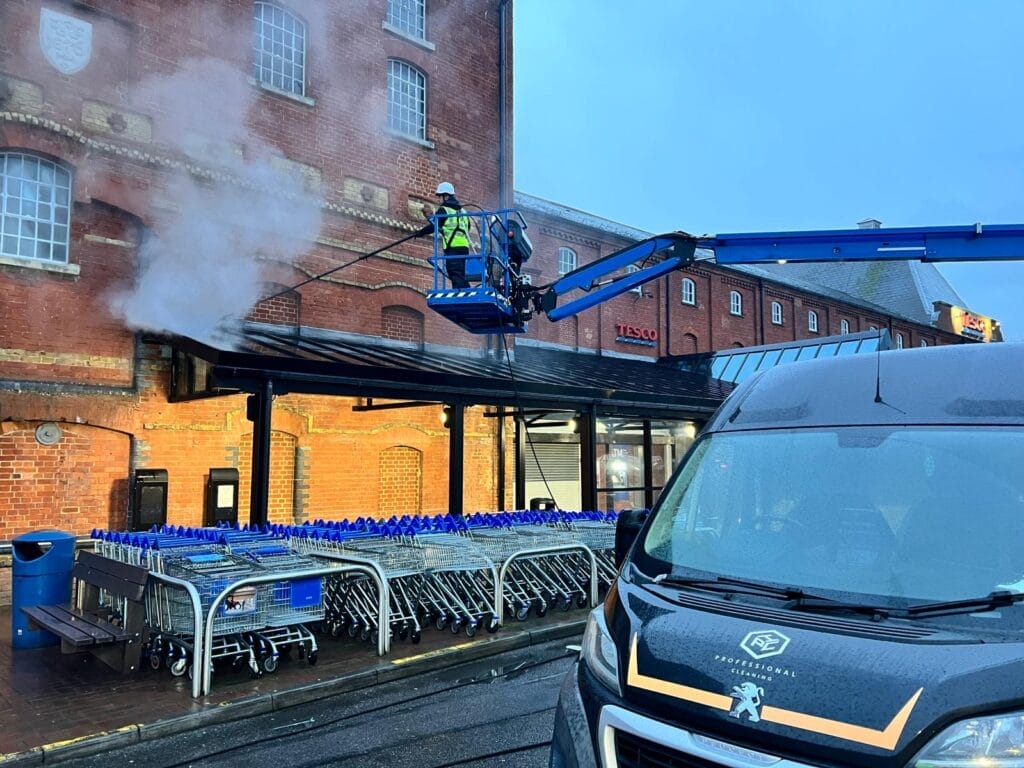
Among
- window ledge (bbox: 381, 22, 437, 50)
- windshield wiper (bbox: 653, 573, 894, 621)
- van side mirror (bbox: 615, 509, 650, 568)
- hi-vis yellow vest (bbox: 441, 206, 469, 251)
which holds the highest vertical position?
window ledge (bbox: 381, 22, 437, 50)

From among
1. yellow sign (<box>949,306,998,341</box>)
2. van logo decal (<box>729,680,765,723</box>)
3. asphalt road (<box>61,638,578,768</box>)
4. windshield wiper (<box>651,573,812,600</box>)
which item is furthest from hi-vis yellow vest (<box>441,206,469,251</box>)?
yellow sign (<box>949,306,998,341</box>)

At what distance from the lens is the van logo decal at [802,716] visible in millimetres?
2156

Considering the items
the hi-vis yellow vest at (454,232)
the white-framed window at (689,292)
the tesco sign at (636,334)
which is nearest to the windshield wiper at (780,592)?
the hi-vis yellow vest at (454,232)

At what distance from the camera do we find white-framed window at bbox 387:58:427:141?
50.8 feet

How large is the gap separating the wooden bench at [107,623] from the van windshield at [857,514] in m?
4.90

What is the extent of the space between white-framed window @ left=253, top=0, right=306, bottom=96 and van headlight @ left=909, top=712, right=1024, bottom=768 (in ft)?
45.0

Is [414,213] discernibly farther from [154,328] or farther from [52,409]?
[52,409]

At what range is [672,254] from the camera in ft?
36.8

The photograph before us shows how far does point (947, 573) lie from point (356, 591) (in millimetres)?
6252

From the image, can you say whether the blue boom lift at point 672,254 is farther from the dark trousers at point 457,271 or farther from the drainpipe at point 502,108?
the drainpipe at point 502,108

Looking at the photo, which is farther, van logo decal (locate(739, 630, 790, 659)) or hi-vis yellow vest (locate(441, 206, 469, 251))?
hi-vis yellow vest (locate(441, 206, 469, 251))

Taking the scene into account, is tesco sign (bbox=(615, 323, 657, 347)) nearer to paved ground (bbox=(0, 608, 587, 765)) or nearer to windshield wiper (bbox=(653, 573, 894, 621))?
paved ground (bbox=(0, 608, 587, 765))

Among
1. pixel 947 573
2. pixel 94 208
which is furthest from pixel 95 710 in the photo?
pixel 94 208

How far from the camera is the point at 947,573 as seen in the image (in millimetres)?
2639
